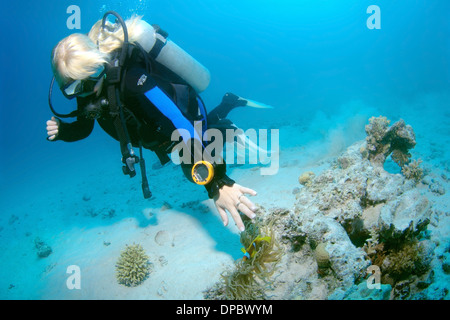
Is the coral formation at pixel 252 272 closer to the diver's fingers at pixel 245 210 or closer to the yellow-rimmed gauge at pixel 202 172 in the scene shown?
the diver's fingers at pixel 245 210

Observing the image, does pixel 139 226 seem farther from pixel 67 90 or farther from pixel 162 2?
pixel 162 2

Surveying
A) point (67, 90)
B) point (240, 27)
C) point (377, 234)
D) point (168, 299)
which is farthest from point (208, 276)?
point (240, 27)

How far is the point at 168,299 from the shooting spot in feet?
11.1

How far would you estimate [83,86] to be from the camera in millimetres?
2611

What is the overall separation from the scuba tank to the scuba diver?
0.7 inches

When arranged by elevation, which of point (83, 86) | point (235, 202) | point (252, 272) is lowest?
point (252, 272)

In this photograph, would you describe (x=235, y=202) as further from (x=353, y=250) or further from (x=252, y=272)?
(x=353, y=250)

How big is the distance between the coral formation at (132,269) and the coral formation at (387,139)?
6110 mm

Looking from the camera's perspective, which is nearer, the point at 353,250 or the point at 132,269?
the point at 353,250

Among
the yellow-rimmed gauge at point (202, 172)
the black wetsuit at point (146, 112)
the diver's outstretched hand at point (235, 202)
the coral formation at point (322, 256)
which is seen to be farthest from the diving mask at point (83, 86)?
the coral formation at point (322, 256)

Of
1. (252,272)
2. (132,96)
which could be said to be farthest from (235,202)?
(132,96)

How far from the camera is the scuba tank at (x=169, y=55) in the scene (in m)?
3.34

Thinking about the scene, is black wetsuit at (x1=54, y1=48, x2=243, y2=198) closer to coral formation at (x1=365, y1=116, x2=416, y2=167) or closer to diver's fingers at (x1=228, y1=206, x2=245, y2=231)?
diver's fingers at (x1=228, y1=206, x2=245, y2=231)

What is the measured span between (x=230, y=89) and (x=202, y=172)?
6866 centimetres
